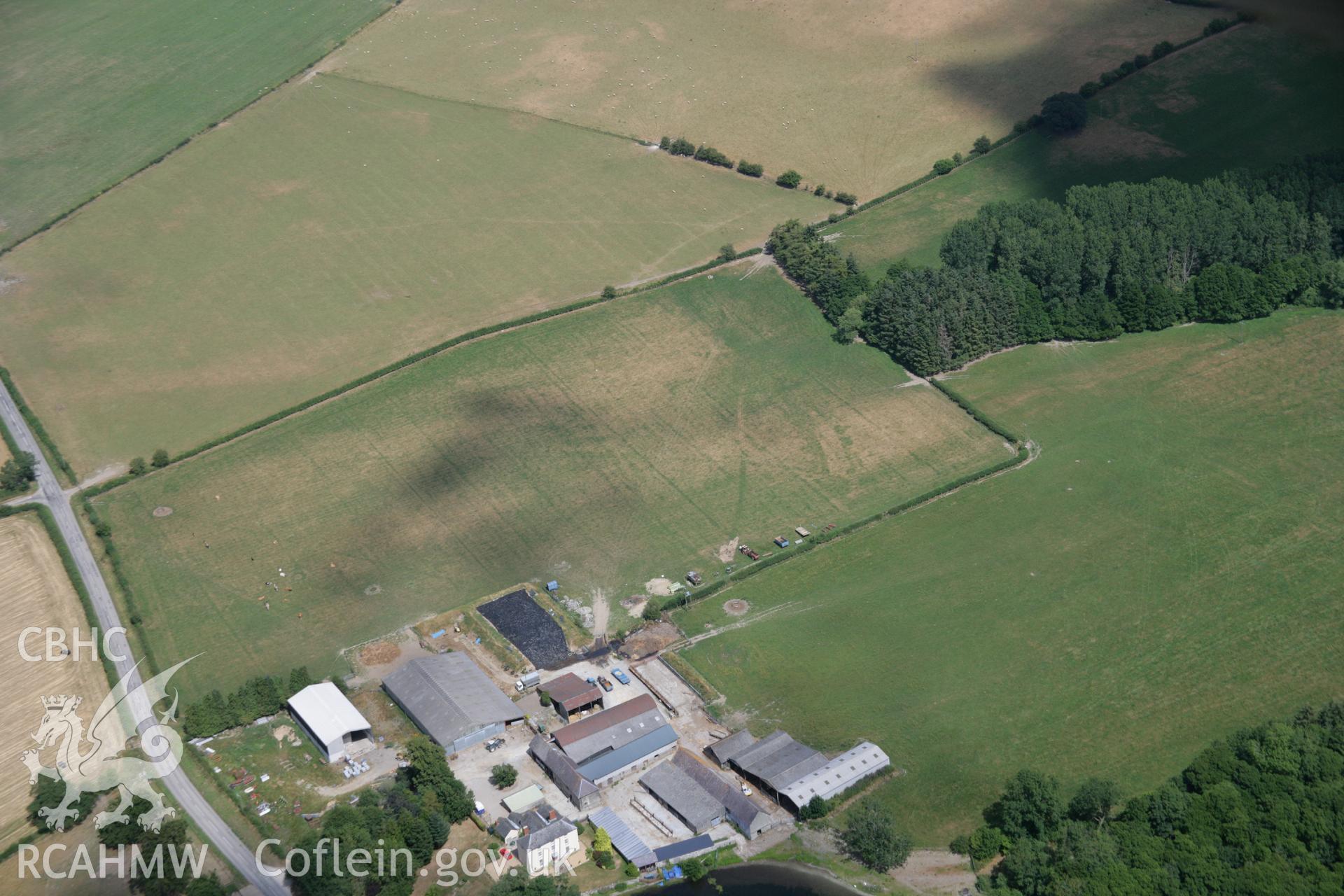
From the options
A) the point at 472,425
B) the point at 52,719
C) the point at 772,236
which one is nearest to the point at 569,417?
the point at 472,425

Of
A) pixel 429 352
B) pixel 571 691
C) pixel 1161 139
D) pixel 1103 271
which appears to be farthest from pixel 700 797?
pixel 1161 139

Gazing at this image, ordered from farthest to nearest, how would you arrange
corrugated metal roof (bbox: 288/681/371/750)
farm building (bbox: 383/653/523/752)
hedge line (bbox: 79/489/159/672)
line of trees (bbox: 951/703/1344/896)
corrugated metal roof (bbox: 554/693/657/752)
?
hedge line (bbox: 79/489/159/672) < farm building (bbox: 383/653/523/752) < corrugated metal roof (bbox: 554/693/657/752) < corrugated metal roof (bbox: 288/681/371/750) < line of trees (bbox: 951/703/1344/896)

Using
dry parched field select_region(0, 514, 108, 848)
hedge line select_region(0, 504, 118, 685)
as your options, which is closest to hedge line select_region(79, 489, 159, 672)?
hedge line select_region(0, 504, 118, 685)

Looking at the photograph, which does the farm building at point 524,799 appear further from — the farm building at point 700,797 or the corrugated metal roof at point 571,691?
the corrugated metal roof at point 571,691

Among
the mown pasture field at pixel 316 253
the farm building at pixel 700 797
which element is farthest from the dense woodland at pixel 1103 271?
the farm building at pixel 700 797

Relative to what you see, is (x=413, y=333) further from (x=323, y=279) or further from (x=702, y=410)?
(x=702, y=410)

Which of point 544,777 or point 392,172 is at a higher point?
point 392,172

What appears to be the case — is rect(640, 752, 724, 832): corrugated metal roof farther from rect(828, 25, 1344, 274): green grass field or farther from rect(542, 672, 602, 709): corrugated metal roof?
rect(828, 25, 1344, 274): green grass field

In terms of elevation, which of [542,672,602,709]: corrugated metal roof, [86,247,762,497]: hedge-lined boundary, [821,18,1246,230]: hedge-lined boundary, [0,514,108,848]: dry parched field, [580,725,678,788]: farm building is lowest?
[580,725,678,788]: farm building
